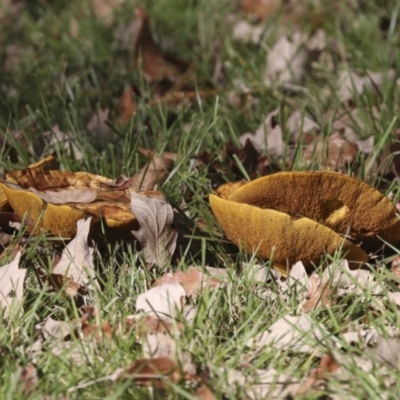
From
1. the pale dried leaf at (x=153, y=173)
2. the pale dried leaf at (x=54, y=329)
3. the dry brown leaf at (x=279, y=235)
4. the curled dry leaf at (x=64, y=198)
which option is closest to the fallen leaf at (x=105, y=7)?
the pale dried leaf at (x=153, y=173)

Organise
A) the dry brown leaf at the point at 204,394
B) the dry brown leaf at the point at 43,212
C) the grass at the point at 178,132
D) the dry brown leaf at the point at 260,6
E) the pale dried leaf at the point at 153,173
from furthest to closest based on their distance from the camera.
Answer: the dry brown leaf at the point at 260,6 < the pale dried leaf at the point at 153,173 < the dry brown leaf at the point at 43,212 < the grass at the point at 178,132 < the dry brown leaf at the point at 204,394

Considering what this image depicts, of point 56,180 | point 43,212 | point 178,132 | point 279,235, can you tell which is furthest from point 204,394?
point 178,132

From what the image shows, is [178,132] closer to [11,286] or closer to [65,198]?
[65,198]

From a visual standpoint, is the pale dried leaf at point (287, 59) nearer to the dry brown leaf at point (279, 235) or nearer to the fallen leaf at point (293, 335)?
the dry brown leaf at point (279, 235)

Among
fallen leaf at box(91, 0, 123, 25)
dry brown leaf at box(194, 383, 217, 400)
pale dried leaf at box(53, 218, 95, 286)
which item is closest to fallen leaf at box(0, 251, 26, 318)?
pale dried leaf at box(53, 218, 95, 286)

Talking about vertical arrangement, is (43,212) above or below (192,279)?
above

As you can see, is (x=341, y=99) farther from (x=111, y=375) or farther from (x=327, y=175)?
(x=111, y=375)
